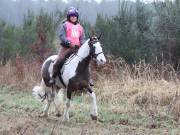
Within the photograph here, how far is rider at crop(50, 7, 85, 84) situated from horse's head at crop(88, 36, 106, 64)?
664 mm

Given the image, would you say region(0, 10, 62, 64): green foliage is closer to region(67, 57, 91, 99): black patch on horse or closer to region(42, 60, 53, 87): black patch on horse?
region(42, 60, 53, 87): black patch on horse

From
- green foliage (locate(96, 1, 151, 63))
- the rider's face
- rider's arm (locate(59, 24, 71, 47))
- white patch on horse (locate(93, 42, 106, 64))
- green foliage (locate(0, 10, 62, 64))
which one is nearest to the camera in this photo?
white patch on horse (locate(93, 42, 106, 64))

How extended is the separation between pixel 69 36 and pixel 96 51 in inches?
42.1

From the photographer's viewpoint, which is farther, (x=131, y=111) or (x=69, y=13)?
(x=131, y=111)

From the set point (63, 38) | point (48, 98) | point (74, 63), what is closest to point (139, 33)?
point (48, 98)

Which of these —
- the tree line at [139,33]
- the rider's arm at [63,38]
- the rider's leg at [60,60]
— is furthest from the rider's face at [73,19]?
the tree line at [139,33]

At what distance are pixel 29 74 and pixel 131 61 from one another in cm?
394

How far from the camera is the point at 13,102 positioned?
1382cm

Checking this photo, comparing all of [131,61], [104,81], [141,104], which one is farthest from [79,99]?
[131,61]

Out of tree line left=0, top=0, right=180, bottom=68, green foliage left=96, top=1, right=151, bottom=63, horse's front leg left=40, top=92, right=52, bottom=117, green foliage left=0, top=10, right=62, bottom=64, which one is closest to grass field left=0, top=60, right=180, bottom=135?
horse's front leg left=40, top=92, right=52, bottom=117

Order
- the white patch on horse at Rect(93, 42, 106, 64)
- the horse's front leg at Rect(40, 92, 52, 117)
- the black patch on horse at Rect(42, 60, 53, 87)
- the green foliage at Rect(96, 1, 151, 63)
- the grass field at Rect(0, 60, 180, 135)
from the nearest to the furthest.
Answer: the grass field at Rect(0, 60, 180, 135)
the white patch on horse at Rect(93, 42, 106, 64)
the horse's front leg at Rect(40, 92, 52, 117)
the black patch on horse at Rect(42, 60, 53, 87)
the green foliage at Rect(96, 1, 151, 63)

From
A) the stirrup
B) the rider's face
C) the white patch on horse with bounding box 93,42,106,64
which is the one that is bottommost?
the stirrup

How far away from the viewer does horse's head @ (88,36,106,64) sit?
10258 mm

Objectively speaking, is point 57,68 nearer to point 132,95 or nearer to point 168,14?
point 132,95
